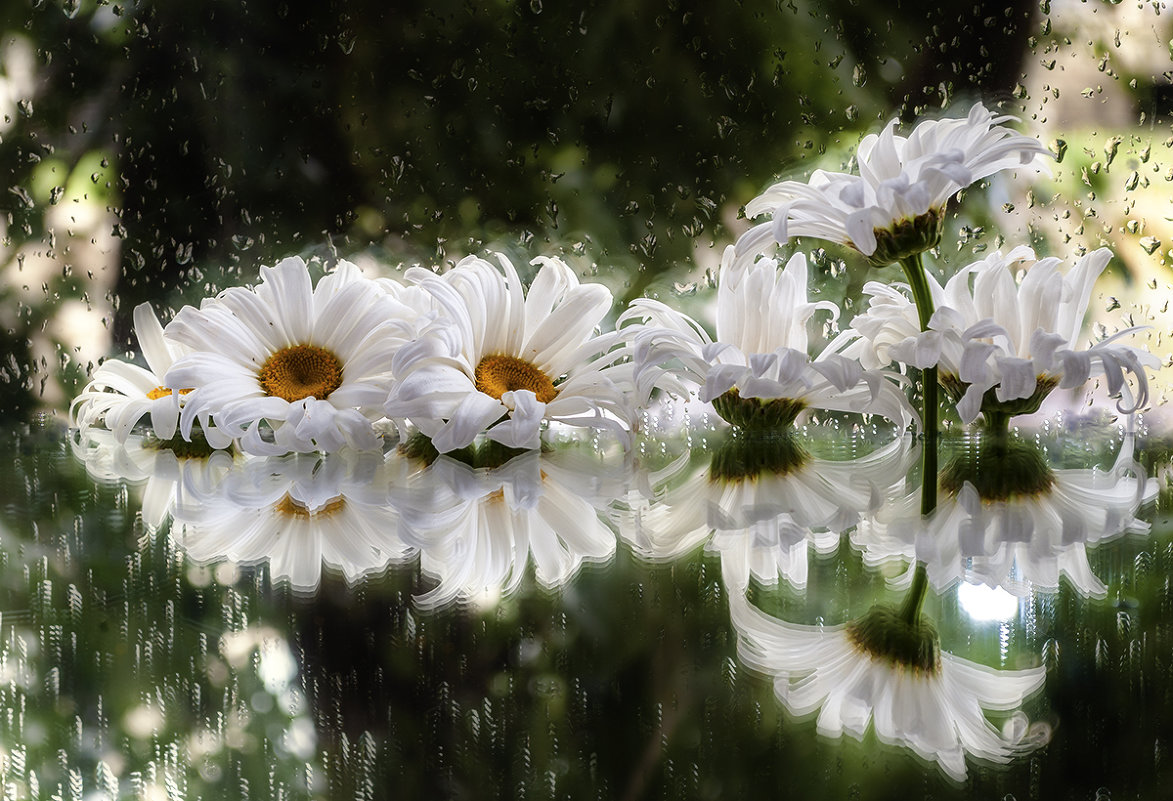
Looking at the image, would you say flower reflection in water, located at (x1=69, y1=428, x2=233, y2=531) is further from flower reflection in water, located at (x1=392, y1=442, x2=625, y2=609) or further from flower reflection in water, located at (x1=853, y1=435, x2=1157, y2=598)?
flower reflection in water, located at (x1=853, y1=435, x2=1157, y2=598)

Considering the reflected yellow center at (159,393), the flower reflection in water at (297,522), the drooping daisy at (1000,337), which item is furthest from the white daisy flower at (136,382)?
the drooping daisy at (1000,337)

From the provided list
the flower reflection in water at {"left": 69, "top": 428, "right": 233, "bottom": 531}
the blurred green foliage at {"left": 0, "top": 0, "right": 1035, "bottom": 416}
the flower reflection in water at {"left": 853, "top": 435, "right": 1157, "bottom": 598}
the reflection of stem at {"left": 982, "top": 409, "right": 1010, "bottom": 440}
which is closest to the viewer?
the flower reflection in water at {"left": 853, "top": 435, "right": 1157, "bottom": 598}

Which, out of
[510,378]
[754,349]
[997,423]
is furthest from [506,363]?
[997,423]

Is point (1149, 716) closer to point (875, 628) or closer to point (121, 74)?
point (875, 628)

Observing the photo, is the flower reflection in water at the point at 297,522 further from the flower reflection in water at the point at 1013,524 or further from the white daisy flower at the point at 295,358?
the flower reflection in water at the point at 1013,524

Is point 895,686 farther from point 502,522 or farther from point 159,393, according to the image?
point 159,393

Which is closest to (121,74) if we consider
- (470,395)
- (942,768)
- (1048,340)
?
Result: (470,395)

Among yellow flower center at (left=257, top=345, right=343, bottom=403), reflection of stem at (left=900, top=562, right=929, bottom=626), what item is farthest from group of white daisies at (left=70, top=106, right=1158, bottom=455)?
reflection of stem at (left=900, top=562, right=929, bottom=626)
